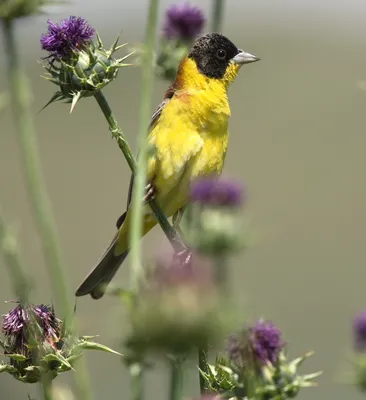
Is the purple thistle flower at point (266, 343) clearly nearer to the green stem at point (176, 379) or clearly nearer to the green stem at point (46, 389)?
the green stem at point (176, 379)

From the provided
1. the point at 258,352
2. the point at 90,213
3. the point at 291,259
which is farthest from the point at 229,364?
the point at 90,213

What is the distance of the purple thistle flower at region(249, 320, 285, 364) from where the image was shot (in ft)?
7.52

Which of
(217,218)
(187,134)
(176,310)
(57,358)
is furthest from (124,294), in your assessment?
(187,134)

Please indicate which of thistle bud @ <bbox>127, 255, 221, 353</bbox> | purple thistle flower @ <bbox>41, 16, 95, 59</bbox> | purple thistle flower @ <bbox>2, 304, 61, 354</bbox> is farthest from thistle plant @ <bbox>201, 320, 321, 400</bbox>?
purple thistle flower @ <bbox>41, 16, 95, 59</bbox>

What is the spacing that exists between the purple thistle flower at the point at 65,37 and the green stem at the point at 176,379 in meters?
1.33

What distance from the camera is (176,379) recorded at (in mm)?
2115

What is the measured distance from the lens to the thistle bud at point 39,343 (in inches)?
101

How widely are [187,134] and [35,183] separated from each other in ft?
8.79

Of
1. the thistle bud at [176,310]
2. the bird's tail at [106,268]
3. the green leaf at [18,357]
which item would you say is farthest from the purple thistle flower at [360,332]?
the bird's tail at [106,268]

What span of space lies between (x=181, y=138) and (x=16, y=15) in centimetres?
251

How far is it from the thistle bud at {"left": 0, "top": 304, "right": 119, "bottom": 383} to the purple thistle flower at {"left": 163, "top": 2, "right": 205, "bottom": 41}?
1922 millimetres

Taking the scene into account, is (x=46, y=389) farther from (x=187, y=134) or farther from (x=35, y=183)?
(x=187, y=134)

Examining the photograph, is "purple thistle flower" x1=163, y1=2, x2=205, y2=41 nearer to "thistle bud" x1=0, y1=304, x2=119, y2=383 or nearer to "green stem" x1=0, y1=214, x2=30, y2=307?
"thistle bud" x1=0, y1=304, x2=119, y2=383

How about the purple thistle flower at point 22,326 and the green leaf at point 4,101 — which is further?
the purple thistle flower at point 22,326
